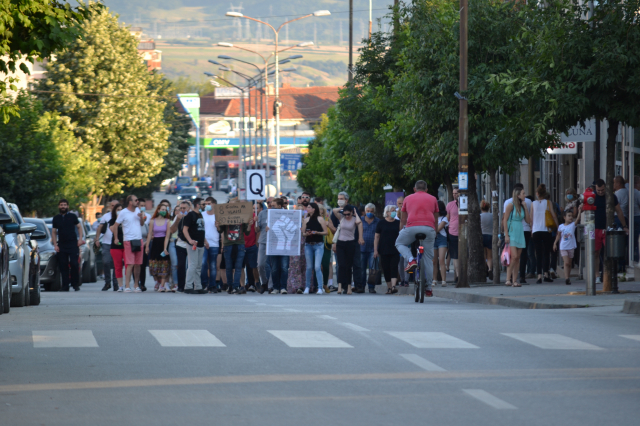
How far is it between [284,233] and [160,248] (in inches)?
110

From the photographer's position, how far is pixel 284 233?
22891 millimetres

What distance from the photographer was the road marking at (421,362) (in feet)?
30.5

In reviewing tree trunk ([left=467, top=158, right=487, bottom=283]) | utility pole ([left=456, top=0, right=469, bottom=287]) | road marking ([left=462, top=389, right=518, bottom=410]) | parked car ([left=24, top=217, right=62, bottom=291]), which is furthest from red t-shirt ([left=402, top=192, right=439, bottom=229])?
road marking ([left=462, top=389, right=518, bottom=410])

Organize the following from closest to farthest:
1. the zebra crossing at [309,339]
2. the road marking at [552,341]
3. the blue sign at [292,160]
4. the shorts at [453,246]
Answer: the road marking at [552,341] < the zebra crossing at [309,339] < the shorts at [453,246] < the blue sign at [292,160]

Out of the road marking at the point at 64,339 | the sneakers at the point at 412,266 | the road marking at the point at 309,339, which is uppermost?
the sneakers at the point at 412,266

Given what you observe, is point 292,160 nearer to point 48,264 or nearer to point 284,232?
point 48,264

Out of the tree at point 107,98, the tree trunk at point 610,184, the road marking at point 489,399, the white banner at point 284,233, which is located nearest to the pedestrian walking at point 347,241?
the white banner at point 284,233

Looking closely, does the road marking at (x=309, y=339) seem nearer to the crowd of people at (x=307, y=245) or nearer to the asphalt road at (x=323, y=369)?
the asphalt road at (x=323, y=369)

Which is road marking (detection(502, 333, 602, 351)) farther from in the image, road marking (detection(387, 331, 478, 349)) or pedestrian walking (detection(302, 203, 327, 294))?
pedestrian walking (detection(302, 203, 327, 294))

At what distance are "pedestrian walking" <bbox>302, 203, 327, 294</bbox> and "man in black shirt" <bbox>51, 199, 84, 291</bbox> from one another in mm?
4995

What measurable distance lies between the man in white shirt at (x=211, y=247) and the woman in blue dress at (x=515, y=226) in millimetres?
5669

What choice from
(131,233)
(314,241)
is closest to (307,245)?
(314,241)

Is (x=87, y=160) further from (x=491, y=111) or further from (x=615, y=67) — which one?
(x=615, y=67)

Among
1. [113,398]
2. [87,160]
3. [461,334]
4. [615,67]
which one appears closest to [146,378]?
[113,398]
